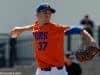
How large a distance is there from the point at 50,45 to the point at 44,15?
1.41 feet

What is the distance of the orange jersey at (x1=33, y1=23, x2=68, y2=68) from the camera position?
8414 millimetres

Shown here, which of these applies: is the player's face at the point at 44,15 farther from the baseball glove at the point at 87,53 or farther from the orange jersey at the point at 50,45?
the baseball glove at the point at 87,53

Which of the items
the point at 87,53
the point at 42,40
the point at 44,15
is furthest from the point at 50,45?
the point at 87,53

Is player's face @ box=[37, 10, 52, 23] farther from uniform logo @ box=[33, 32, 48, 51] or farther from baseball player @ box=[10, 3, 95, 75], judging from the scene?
uniform logo @ box=[33, 32, 48, 51]

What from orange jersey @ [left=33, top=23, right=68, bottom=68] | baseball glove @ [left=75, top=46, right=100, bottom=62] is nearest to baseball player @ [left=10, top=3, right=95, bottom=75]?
orange jersey @ [left=33, top=23, right=68, bottom=68]

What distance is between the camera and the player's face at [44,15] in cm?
839

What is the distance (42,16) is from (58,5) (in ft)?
46.8

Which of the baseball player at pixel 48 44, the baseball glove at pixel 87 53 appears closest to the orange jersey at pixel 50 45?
the baseball player at pixel 48 44

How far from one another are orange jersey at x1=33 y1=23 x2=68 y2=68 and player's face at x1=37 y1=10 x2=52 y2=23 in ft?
0.29

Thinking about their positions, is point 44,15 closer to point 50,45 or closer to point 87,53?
point 50,45

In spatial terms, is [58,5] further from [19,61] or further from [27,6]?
[19,61]

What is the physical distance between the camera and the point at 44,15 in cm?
841

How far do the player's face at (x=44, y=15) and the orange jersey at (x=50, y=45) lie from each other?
0.09 meters

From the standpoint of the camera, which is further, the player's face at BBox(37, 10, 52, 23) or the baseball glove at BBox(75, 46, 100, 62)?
the baseball glove at BBox(75, 46, 100, 62)
